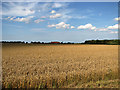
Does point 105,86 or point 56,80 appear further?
point 56,80

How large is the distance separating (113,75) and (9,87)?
5909 millimetres

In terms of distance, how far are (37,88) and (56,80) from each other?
1.13 meters

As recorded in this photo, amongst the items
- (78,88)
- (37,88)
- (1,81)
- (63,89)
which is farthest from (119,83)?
(1,81)

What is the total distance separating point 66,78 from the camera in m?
6.98

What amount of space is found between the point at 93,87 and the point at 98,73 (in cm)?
222

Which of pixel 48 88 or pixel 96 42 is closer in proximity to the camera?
pixel 48 88

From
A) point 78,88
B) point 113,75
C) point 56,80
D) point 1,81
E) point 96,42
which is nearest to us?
point 78,88

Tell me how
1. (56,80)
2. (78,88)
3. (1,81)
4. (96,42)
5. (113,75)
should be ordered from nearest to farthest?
(78,88), (1,81), (56,80), (113,75), (96,42)

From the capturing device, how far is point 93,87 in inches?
230

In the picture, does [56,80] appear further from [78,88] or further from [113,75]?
[113,75]

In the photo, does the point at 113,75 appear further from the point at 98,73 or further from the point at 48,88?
the point at 48,88

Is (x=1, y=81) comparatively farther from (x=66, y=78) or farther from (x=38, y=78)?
(x=66, y=78)

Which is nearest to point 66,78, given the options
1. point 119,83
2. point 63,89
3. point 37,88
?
point 63,89

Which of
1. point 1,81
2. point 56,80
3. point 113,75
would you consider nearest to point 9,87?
point 1,81
